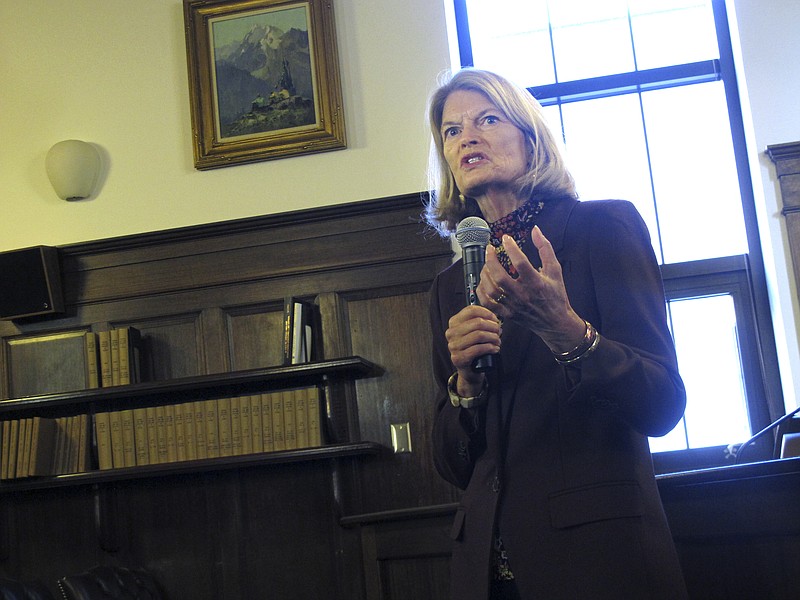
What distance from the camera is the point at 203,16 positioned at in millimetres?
5004

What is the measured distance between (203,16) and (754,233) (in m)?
2.89

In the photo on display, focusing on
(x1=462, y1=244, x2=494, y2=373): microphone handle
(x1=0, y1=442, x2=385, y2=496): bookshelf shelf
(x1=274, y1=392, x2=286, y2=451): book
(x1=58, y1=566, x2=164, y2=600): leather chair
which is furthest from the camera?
(x1=274, y1=392, x2=286, y2=451): book

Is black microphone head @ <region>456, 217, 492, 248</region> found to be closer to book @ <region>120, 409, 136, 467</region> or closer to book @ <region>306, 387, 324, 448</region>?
book @ <region>306, 387, 324, 448</region>

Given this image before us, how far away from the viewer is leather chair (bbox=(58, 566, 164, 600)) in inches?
131

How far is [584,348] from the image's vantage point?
1.37 m

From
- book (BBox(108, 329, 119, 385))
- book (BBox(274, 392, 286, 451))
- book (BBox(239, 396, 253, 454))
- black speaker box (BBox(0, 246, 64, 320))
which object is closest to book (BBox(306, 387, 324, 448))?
book (BBox(274, 392, 286, 451))

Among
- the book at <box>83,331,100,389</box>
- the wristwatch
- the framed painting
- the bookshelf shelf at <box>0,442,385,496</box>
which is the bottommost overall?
the bookshelf shelf at <box>0,442,385,496</box>

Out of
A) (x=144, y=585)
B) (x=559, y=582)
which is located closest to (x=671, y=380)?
(x=559, y=582)

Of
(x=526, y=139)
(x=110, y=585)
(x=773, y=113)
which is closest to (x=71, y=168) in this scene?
(x=110, y=585)

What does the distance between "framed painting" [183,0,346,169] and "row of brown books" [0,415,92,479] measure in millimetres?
1366

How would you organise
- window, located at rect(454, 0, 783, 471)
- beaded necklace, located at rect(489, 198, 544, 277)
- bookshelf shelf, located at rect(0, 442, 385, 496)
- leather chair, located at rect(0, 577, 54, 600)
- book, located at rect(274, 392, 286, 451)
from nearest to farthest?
1. beaded necklace, located at rect(489, 198, 544, 277)
2. leather chair, located at rect(0, 577, 54, 600)
3. bookshelf shelf, located at rect(0, 442, 385, 496)
4. book, located at rect(274, 392, 286, 451)
5. window, located at rect(454, 0, 783, 471)

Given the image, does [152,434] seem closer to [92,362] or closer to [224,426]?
→ [224,426]

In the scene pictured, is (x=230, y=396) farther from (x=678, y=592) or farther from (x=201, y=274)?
(x=678, y=592)

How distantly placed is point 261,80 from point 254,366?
142 centimetres
